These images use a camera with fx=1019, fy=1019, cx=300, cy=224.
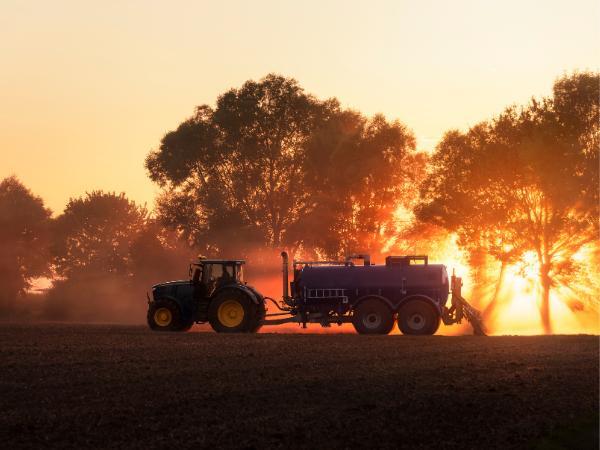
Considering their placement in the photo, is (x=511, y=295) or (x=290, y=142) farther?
(x=290, y=142)

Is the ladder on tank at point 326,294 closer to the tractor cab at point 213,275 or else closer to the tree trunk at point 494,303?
the tractor cab at point 213,275

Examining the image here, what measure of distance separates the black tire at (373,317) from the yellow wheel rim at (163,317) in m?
7.74

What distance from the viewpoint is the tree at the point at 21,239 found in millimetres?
103375

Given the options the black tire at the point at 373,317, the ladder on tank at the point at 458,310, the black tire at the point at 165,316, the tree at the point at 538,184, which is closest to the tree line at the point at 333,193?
the tree at the point at 538,184

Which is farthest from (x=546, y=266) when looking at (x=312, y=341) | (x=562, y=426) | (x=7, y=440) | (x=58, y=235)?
(x=58, y=235)

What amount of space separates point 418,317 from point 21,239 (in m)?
76.8

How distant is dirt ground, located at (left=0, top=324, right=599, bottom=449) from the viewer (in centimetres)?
1802

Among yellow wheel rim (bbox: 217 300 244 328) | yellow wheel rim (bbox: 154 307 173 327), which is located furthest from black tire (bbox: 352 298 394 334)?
yellow wheel rim (bbox: 154 307 173 327)

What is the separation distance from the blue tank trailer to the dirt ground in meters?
6.39

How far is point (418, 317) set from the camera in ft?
131

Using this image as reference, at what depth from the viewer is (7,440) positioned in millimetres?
17797

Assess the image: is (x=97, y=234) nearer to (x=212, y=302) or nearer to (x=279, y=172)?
(x=279, y=172)

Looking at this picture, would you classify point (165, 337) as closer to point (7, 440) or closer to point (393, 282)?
point (393, 282)

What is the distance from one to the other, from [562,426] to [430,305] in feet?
68.4
